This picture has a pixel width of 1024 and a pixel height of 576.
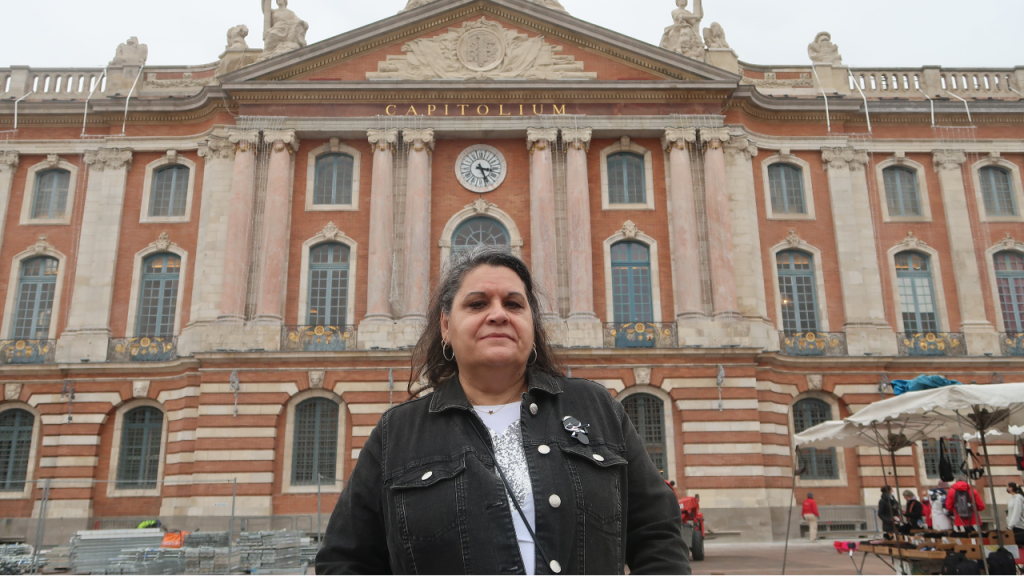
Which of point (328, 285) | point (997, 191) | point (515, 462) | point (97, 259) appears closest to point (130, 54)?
point (97, 259)

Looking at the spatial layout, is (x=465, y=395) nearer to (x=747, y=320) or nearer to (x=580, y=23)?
(x=747, y=320)

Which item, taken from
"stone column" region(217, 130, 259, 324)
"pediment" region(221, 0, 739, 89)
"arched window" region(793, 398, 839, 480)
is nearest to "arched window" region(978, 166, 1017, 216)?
"arched window" region(793, 398, 839, 480)

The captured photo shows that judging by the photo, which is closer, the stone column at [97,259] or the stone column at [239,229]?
the stone column at [239,229]

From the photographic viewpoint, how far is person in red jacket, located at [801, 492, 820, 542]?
2200 cm

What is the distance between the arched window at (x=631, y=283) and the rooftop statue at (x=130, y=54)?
18.6m

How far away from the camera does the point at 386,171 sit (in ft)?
82.1

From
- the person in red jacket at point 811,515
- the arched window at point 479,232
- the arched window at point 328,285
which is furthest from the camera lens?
the arched window at point 479,232

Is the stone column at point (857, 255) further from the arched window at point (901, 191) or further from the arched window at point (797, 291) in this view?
the arched window at point (901, 191)

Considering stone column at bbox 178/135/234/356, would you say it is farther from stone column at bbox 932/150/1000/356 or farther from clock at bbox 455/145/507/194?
stone column at bbox 932/150/1000/356

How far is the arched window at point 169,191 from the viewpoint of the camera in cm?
2645

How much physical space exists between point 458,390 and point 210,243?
79.4ft

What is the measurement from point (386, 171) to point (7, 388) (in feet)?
46.0

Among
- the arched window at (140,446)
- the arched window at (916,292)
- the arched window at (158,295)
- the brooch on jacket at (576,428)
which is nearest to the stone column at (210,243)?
the arched window at (158,295)

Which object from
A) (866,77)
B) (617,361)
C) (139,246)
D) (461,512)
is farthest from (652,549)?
(866,77)
